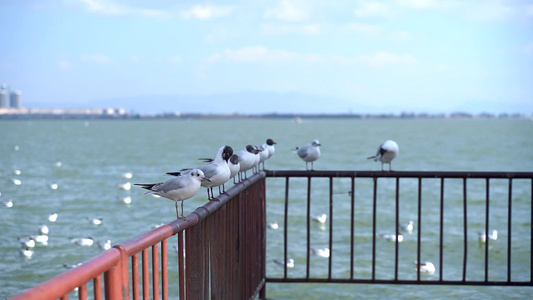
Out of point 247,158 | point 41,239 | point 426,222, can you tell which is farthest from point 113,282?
point 426,222

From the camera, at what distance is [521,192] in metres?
31.5

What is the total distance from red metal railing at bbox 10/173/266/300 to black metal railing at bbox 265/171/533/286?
0.65 m

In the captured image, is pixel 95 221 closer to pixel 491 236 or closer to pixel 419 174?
pixel 491 236

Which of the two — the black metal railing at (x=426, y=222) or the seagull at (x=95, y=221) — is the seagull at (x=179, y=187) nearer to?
the black metal railing at (x=426, y=222)

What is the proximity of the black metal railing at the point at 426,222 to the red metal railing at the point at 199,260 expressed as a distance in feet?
2.12

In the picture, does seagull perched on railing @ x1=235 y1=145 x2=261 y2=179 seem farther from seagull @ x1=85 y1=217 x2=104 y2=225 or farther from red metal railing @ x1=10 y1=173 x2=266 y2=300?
seagull @ x1=85 y1=217 x2=104 y2=225

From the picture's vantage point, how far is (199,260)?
3910 mm

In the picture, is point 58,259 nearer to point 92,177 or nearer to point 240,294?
point 240,294

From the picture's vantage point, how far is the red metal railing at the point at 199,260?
240 centimetres

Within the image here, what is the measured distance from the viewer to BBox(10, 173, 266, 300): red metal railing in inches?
94.6

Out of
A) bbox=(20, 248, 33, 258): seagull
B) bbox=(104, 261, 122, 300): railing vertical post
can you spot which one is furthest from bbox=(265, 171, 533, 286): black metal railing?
bbox=(20, 248, 33, 258): seagull

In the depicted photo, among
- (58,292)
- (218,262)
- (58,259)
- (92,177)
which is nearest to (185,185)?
(218,262)

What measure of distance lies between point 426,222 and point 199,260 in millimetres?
19325

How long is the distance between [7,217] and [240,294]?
795 inches
